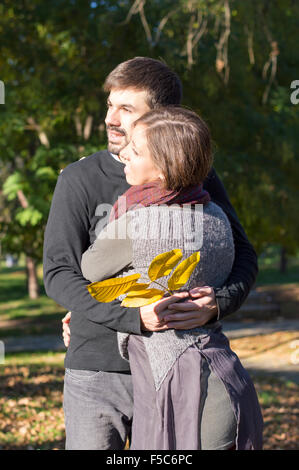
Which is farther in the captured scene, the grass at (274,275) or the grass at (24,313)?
the grass at (274,275)

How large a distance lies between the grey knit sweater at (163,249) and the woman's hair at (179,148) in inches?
3.5

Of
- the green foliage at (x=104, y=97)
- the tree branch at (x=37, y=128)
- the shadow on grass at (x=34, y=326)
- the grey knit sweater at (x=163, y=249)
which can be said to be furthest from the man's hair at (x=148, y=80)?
the shadow on grass at (x=34, y=326)

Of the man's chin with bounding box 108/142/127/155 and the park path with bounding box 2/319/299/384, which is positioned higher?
the man's chin with bounding box 108/142/127/155

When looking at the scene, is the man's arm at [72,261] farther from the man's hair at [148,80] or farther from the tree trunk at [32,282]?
the tree trunk at [32,282]

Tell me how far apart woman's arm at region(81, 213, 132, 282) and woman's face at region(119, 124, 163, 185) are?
0.42ft

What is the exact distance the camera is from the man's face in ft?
7.16

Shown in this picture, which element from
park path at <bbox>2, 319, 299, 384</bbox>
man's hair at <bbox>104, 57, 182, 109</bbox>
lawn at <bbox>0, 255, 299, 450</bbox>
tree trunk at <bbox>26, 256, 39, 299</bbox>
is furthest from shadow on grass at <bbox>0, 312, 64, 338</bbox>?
man's hair at <bbox>104, 57, 182, 109</bbox>

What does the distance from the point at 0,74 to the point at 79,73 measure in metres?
1.88

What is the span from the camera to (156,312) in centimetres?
180

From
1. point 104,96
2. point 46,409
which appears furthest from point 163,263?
point 104,96

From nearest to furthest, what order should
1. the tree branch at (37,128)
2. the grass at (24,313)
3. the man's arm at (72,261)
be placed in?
1. the man's arm at (72,261)
2. the tree branch at (37,128)
3. the grass at (24,313)

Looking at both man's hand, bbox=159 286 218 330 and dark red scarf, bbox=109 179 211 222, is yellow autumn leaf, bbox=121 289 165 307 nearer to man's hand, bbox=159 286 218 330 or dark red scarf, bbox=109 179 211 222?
man's hand, bbox=159 286 218 330

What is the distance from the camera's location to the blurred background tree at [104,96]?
30.1 feet
